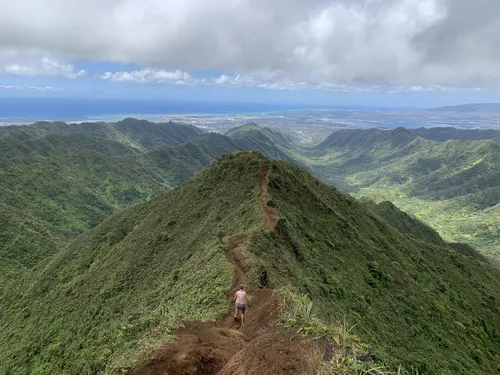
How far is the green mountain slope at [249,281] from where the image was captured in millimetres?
37844

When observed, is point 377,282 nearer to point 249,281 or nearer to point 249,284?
point 249,281

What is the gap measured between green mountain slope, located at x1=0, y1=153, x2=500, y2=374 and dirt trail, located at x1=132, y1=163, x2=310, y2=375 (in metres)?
1.49

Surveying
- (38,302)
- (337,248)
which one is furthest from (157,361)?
(38,302)

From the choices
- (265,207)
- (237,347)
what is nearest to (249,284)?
(237,347)

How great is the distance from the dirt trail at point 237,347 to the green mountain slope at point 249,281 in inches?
58.6

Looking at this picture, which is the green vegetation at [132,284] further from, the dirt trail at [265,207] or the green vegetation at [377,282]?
the green vegetation at [377,282]

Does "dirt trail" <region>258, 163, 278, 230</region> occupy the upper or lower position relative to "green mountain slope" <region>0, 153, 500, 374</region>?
upper

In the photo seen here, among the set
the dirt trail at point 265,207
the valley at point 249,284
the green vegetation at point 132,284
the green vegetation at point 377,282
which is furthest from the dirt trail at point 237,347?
the dirt trail at point 265,207

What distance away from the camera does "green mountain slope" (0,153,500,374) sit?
37.8 metres

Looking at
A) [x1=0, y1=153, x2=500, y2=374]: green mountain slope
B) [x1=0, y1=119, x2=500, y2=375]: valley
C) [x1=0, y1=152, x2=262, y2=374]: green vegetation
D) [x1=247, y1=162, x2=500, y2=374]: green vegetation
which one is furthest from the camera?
[x1=247, y1=162, x2=500, y2=374]: green vegetation

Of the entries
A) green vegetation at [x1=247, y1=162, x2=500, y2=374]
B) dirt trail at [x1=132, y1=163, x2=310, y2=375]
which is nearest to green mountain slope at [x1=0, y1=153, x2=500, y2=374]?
green vegetation at [x1=247, y1=162, x2=500, y2=374]

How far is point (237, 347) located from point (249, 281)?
11470 mm

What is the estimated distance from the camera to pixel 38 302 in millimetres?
65125

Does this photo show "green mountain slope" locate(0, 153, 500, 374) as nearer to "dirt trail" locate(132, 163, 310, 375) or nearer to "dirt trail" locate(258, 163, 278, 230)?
"dirt trail" locate(258, 163, 278, 230)
